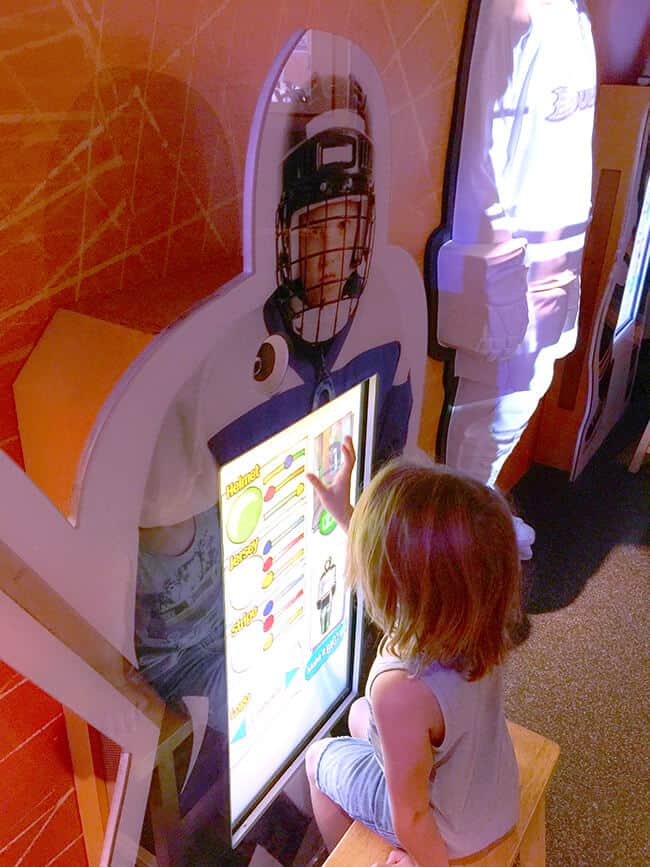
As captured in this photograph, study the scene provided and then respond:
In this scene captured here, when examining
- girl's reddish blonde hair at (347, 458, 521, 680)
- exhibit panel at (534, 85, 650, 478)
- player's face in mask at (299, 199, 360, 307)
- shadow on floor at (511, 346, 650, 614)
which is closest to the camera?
player's face in mask at (299, 199, 360, 307)

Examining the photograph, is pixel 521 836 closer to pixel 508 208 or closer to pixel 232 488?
pixel 232 488

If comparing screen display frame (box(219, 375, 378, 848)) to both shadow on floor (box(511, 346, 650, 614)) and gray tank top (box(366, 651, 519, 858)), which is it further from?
shadow on floor (box(511, 346, 650, 614))

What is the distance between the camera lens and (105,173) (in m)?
0.86

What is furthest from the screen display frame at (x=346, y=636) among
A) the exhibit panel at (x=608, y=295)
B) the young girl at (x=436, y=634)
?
the exhibit panel at (x=608, y=295)

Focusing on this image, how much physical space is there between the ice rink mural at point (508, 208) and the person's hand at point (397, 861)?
37.2 inches

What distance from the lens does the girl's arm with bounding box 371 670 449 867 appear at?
105cm

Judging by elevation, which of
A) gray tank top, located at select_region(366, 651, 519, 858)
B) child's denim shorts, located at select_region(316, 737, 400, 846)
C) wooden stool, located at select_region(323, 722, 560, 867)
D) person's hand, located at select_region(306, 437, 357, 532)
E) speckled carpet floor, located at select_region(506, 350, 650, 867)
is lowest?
speckled carpet floor, located at select_region(506, 350, 650, 867)

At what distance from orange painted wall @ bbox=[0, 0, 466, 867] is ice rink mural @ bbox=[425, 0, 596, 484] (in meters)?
0.36

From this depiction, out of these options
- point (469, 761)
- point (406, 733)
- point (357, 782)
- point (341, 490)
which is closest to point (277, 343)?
point (341, 490)

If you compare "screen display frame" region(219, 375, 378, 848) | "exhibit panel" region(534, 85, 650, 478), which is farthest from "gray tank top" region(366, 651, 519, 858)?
"exhibit panel" region(534, 85, 650, 478)

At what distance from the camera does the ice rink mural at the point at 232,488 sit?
29.0 inches

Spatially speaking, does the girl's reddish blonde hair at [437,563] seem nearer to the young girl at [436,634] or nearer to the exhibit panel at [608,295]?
the young girl at [436,634]

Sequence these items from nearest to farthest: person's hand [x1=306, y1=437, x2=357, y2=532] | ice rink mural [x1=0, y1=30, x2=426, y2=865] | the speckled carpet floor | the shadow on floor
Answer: ice rink mural [x1=0, y1=30, x2=426, y2=865] → person's hand [x1=306, y1=437, x2=357, y2=532] → the speckled carpet floor → the shadow on floor

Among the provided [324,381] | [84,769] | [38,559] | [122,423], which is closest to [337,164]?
[324,381]
